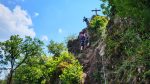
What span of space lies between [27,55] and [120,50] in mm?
37542

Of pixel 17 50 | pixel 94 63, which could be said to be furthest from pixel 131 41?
pixel 17 50

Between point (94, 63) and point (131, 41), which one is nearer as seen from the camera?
point (131, 41)

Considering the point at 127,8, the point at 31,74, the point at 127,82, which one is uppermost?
Answer: the point at 31,74

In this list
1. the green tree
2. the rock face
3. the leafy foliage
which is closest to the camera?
the leafy foliage

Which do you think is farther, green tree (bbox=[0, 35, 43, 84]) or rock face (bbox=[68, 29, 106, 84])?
green tree (bbox=[0, 35, 43, 84])

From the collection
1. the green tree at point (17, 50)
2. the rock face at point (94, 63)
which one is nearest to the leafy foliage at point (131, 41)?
the rock face at point (94, 63)

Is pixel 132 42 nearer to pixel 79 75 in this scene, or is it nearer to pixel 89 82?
pixel 89 82

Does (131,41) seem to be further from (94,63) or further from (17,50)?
(17,50)

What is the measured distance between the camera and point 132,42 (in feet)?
67.3

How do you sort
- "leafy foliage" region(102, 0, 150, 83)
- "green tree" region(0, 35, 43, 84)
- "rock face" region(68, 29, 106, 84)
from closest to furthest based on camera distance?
"leafy foliage" region(102, 0, 150, 83) < "rock face" region(68, 29, 106, 84) < "green tree" region(0, 35, 43, 84)

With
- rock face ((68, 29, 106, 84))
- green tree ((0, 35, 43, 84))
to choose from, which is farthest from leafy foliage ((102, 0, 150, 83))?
green tree ((0, 35, 43, 84))

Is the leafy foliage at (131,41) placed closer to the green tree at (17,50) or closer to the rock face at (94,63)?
the rock face at (94,63)

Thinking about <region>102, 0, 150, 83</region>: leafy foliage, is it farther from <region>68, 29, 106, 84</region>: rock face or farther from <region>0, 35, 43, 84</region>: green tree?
<region>0, 35, 43, 84</region>: green tree

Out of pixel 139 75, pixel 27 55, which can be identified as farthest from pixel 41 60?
pixel 139 75
